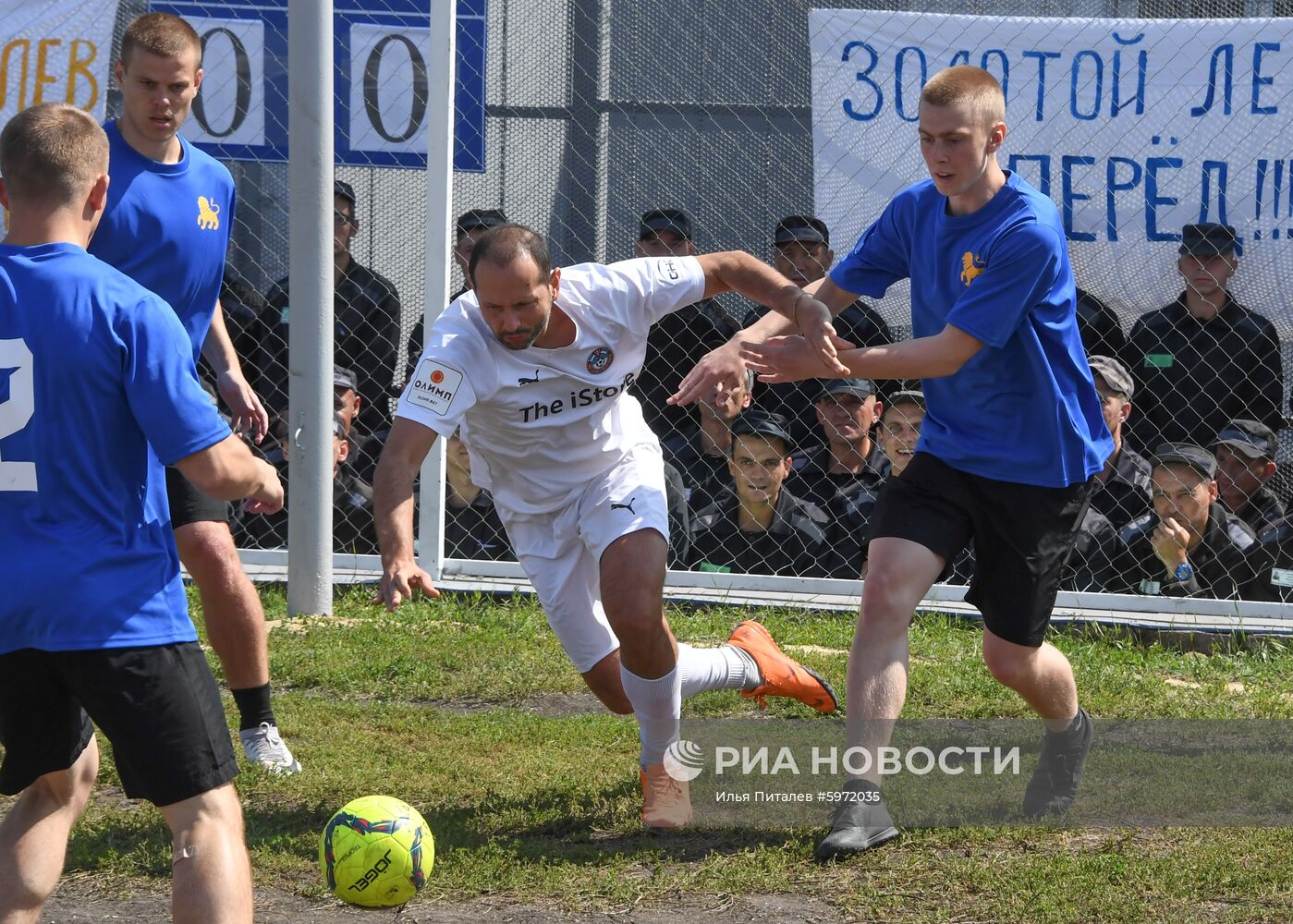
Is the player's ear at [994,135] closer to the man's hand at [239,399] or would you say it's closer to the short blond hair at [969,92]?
the short blond hair at [969,92]

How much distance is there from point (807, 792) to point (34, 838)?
2217 mm

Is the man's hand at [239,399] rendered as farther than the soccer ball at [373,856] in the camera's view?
Yes

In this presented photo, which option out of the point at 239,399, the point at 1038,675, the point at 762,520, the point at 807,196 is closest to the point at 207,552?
the point at 239,399

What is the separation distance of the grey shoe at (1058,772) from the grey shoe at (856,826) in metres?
0.53

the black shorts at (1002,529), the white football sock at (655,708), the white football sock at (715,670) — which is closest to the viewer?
the black shorts at (1002,529)

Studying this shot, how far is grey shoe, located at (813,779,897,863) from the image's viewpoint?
3.79 meters

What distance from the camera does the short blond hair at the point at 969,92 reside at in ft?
12.6

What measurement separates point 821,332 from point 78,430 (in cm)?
199

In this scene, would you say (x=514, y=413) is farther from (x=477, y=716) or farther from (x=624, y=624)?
(x=477, y=716)

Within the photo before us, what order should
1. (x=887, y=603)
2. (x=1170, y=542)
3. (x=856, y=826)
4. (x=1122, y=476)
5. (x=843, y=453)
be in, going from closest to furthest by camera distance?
(x=856, y=826) < (x=887, y=603) < (x=1170, y=542) < (x=1122, y=476) < (x=843, y=453)

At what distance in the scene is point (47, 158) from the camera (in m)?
2.76

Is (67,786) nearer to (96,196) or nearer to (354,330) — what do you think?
(96,196)

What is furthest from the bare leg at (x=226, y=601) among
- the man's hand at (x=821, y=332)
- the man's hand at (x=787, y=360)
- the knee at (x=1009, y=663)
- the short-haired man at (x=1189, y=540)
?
the short-haired man at (x=1189, y=540)

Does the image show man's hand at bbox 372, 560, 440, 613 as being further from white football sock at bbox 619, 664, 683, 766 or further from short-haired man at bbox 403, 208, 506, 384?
short-haired man at bbox 403, 208, 506, 384
